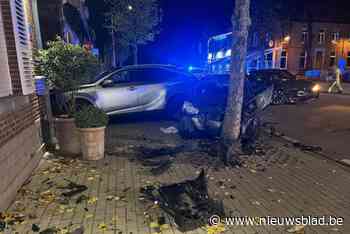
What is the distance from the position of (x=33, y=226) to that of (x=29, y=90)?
9.47 ft

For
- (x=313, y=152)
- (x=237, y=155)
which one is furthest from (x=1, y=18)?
(x=313, y=152)

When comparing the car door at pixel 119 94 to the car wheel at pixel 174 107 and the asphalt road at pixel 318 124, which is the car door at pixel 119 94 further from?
the asphalt road at pixel 318 124

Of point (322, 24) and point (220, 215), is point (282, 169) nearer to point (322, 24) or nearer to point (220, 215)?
point (220, 215)

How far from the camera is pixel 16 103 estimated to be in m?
4.31

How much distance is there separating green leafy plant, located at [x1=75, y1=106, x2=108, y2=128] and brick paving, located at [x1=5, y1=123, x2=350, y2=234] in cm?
74

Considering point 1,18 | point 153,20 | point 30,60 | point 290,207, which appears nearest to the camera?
point 290,207

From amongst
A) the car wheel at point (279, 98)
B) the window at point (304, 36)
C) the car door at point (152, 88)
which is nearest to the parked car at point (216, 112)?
the car door at point (152, 88)

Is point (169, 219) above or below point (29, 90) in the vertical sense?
below

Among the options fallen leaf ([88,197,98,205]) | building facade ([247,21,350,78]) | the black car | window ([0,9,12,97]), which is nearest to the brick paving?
fallen leaf ([88,197,98,205])

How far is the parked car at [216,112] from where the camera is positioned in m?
6.56

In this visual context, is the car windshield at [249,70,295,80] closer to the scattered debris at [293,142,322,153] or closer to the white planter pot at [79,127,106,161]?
the scattered debris at [293,142,322,153]

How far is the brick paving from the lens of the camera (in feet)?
10.8

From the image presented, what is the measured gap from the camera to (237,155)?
5695mm

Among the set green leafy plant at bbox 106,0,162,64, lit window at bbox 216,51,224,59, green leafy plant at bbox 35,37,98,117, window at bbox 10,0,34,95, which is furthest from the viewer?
lit window at bbox 216,51,224,59
